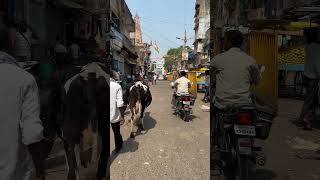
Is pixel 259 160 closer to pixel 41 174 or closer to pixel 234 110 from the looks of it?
pixel 234 110

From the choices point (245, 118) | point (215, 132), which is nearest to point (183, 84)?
point (245, 118)

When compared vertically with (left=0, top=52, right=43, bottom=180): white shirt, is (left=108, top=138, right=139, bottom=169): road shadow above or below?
below

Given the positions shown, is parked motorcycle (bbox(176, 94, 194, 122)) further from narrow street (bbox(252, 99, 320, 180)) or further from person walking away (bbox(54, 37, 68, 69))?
person walking away (bbox(54, 37, 68, 69))

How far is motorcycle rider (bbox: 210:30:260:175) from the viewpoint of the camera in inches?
64.6

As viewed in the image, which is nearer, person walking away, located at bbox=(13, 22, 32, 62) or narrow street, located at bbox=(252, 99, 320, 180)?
person walking away, located at bbox=(13, 22, 32, 62)

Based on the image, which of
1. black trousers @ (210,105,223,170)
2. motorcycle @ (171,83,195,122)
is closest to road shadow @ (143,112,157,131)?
motorcycle @ (171,83,195,122)

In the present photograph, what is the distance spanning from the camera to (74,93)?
1.62 m

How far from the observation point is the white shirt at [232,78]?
66.5 inches

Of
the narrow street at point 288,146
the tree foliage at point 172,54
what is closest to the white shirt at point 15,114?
the narrow street at point 288,146

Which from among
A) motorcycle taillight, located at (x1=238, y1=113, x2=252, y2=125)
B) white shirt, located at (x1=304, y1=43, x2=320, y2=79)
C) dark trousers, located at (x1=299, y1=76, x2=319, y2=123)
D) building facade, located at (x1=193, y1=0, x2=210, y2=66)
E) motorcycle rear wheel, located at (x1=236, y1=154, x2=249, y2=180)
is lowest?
motorcycle rear wheel, located at (x1=236, y1=154, x2=249, y2=180)

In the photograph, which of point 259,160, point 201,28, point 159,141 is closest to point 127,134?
point 159,141

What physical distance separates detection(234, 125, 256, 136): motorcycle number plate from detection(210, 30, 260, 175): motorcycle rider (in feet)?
1.00

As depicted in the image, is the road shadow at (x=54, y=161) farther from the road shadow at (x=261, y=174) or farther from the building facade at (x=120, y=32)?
the road shadow at (x=261, y=174)

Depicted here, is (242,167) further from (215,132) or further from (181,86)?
(181,86)
